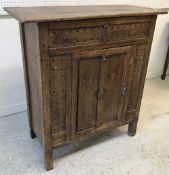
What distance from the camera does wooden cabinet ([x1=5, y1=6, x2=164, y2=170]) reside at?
43.7 inches

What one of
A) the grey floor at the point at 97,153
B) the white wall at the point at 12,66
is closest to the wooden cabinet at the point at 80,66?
the grey floor at the point at 97,153

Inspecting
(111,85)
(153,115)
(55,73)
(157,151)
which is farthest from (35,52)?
(153,115)

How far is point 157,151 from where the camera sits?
1.59 m

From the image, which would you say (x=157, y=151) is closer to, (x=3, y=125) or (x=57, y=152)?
(x=57, y=152)

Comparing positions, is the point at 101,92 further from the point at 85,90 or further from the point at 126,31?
the point at 126,31

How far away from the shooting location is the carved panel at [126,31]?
1.24 metres

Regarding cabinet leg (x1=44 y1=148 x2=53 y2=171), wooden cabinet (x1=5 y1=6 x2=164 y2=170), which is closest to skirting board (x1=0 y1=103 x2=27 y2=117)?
wooden cabinet (x1=5 y1=6 x2=164 y2=170)

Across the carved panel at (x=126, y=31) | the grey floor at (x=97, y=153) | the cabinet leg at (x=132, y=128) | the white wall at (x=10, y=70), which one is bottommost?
the grey floor at (x=97, y=153)

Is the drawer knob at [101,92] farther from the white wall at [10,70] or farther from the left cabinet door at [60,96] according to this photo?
the white wall at [10,70]

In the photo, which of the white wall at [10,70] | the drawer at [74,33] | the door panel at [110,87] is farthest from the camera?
the white wall at [10,70]

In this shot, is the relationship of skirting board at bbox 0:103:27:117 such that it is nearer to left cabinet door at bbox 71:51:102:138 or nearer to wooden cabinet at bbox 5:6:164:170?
wooden cabinet at bbox 5:6:164:170

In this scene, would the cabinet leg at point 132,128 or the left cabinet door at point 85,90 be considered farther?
the cabinet leg at point 132,128

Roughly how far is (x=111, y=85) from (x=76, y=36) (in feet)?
1.39

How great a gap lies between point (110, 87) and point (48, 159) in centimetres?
59
